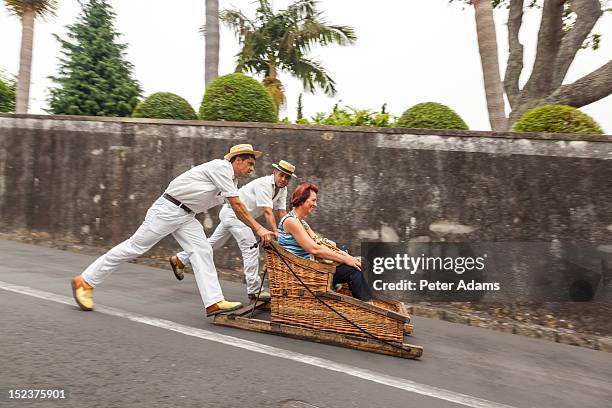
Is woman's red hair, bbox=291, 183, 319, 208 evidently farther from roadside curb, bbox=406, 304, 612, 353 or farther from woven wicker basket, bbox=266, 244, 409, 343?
roadside curb, bbox=406, 304, 612, 353

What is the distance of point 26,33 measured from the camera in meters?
14.6

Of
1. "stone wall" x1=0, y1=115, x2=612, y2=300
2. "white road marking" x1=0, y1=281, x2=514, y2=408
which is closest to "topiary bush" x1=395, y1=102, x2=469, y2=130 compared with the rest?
"stone wall" x1=0, y1=115, x2=612, y2=300

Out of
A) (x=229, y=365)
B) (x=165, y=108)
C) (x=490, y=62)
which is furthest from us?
(x=165, y=108)

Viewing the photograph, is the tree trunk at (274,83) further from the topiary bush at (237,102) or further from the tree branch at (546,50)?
the tree branch at (546,50)

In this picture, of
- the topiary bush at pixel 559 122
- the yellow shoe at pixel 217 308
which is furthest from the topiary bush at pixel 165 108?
the topiary bush at pixel 559 122

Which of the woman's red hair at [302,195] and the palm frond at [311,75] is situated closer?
the woman's red hair at [302,195]

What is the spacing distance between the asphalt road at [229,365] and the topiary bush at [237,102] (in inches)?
164

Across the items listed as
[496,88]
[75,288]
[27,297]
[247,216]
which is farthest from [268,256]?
[496,88]

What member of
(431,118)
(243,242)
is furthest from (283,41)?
(243,242)

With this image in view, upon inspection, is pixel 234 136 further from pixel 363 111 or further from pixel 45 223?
pixel 45 223

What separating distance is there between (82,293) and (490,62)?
7.91 meters

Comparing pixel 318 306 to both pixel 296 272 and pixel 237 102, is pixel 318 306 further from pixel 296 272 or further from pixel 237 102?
pixel 237 102

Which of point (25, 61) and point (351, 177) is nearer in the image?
point (351, 177)

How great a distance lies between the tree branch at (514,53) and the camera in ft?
49.1
